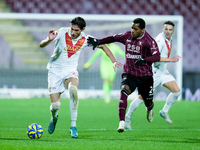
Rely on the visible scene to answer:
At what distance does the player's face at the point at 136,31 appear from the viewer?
6.99 metres

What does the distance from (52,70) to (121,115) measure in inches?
48.1

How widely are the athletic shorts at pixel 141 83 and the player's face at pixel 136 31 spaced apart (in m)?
0.61

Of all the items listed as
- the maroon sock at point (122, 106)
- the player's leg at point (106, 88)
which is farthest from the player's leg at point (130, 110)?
the player's leg at point (106, 88)

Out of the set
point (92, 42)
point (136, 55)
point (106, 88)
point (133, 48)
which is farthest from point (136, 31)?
point (106, 88)

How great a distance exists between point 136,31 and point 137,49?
275 millimetres

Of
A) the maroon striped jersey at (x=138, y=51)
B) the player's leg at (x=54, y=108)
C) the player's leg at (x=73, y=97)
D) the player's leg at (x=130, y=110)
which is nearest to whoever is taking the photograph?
the player's leg at (x=73, y=97)

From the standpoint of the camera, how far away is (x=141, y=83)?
7.31m

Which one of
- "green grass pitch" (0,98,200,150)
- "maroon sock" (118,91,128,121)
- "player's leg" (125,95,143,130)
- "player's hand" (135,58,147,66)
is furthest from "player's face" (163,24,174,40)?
"maroon sock" (118,91,128,121)

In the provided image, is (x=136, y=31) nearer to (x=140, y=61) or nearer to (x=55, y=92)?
(x=140, y=61)

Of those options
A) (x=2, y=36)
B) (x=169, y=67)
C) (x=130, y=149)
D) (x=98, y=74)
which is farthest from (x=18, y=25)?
(x=130, y=149)

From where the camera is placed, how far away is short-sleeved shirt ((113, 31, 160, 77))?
710 centimetres

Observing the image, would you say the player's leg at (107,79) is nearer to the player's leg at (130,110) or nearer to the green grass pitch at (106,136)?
the green grass pitch at (106,136)

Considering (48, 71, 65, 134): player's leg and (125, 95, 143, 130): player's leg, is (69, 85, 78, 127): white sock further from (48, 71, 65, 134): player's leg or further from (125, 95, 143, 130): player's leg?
(125, 95, 143, 130): player's leg

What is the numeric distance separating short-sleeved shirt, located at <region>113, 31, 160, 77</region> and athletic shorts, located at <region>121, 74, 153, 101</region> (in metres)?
0.07
